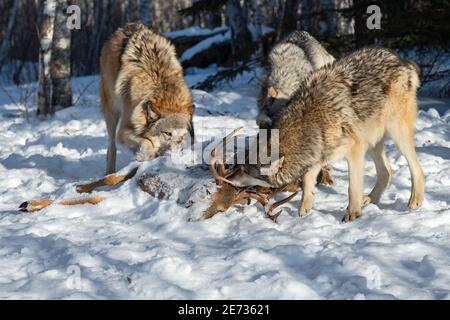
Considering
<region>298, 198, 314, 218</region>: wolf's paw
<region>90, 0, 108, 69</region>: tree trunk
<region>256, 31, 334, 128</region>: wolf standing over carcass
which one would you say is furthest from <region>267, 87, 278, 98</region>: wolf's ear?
<region>90, 0, 108, 69</region>: tree trunk

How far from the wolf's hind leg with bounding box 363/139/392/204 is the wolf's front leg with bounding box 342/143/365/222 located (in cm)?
45

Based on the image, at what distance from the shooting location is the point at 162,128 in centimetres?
649

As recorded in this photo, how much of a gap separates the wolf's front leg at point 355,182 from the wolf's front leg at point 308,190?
32 centimetres

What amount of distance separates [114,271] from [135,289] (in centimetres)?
36

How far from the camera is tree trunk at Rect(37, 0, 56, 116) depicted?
11117mm

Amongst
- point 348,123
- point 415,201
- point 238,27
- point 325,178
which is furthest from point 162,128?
point 238,27

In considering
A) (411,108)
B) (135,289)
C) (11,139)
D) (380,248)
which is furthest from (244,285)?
(11,139)

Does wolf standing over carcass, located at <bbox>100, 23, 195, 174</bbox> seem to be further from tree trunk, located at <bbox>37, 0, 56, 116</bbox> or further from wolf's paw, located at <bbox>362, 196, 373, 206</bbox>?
tree trunk, located at <bbox>37, 0, 56, 116</bbox>

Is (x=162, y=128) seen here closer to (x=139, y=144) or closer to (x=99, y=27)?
(x=139, y=144)

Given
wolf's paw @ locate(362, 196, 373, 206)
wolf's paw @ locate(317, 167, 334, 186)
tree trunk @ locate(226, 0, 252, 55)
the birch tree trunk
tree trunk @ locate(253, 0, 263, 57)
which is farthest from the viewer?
tree trunk @ locate(253, 0, 263, 57)

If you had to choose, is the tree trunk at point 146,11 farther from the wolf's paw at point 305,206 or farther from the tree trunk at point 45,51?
the wolf's paw at point 305,206

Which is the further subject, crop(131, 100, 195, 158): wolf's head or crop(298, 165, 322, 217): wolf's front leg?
crop(131, 100, 195, 158): wolf's head
